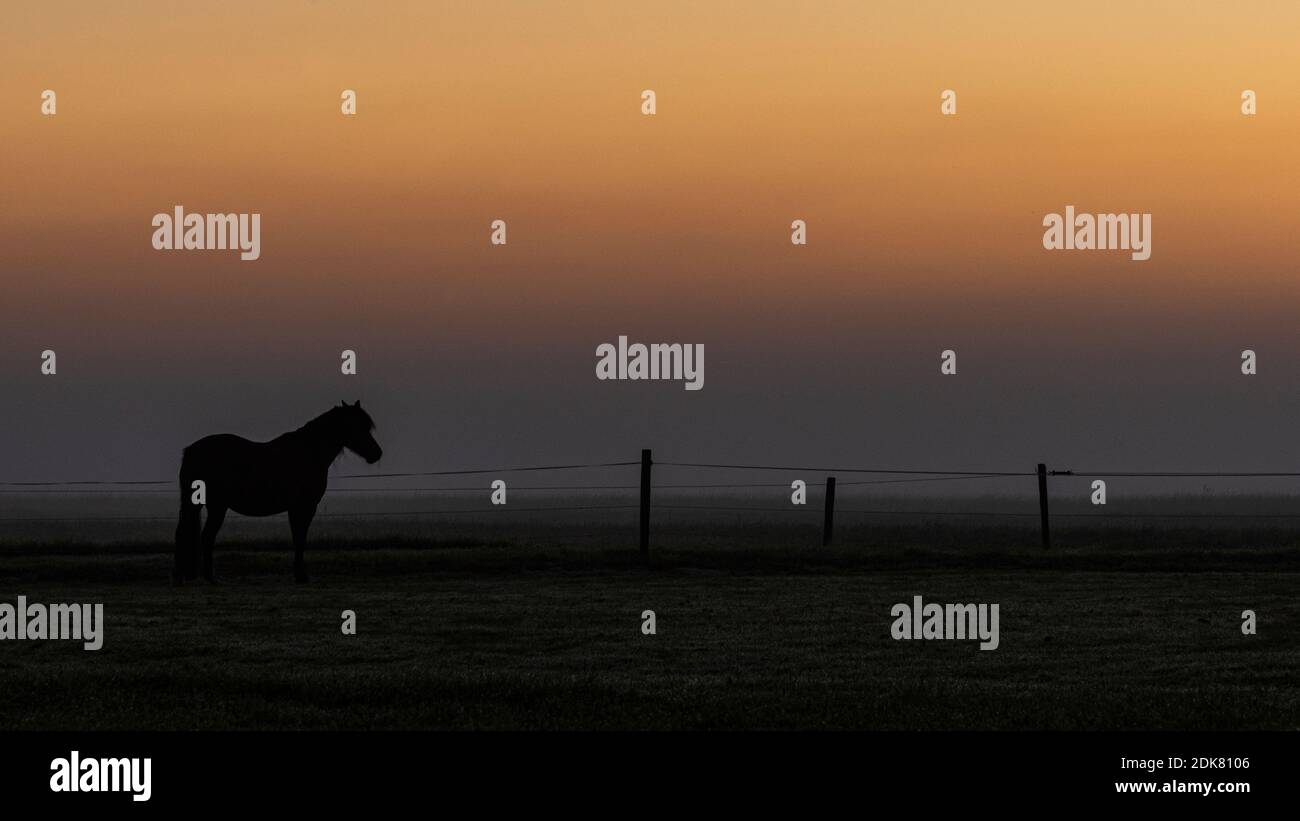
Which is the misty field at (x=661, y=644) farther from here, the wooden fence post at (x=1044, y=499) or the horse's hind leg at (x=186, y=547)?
the wooden fence post at (x=1044, y=499)

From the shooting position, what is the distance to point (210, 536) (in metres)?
23.2

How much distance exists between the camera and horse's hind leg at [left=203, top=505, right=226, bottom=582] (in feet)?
75.1

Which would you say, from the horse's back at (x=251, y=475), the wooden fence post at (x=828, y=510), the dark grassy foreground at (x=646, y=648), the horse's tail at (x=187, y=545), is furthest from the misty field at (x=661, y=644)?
the wooden fence post at (x=828, y=510)

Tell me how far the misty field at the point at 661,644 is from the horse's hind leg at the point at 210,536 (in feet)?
0.96

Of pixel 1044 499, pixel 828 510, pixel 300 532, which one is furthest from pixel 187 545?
pixel 1044 499

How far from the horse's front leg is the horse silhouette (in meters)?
0.03

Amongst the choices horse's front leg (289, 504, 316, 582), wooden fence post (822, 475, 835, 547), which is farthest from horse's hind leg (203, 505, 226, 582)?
wooden fence post (822, 475, 835, 547)

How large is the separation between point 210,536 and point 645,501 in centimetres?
754

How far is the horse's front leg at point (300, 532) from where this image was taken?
75.0 ft

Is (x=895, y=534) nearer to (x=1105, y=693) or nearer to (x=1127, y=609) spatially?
(x=1127, y=609)

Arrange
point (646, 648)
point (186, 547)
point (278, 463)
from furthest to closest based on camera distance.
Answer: point (278, 463) → point (186, 547) → point (646, 648)

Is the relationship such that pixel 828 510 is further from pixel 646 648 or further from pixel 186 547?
pixel 646 648
